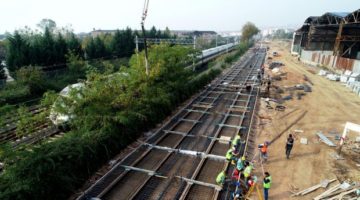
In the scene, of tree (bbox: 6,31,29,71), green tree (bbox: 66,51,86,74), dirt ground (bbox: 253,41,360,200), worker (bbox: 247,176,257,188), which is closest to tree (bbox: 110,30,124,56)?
green tree (bbox: 66,51,86,74)

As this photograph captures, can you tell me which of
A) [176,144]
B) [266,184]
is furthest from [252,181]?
[176,144]

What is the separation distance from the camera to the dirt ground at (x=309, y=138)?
32.8 ft

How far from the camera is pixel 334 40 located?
43406mm

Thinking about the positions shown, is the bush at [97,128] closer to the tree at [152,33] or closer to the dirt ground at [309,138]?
the dirt ground at [309,138]

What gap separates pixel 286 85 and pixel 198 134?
20.1 meters

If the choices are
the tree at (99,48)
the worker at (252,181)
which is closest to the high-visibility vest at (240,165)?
the worker at (252,181)

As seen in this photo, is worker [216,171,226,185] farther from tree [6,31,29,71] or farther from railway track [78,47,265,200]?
tree [6,31,29,71]

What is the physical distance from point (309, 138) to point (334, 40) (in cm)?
3964

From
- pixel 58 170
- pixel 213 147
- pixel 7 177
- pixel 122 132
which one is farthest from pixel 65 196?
pixel 213 147

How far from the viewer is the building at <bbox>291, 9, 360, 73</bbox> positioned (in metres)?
34.2

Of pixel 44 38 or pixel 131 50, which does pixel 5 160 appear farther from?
pixel 131 50

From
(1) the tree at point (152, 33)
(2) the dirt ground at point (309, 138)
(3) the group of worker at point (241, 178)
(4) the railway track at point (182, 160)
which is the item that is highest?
(1) the tree at point (152, 33)

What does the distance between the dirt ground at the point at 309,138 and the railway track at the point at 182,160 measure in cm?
177

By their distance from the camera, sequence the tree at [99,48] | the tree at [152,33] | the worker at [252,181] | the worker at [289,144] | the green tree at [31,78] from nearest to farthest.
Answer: the worker at [252,181] → the worker at [289,144] → the green tree at [31,78] → the tree at [99,48] → the tree at [152,33]
